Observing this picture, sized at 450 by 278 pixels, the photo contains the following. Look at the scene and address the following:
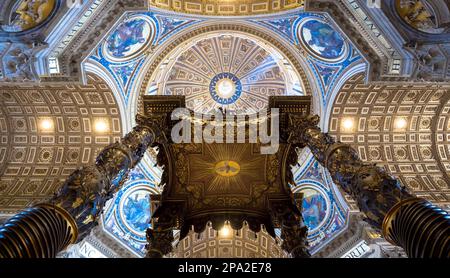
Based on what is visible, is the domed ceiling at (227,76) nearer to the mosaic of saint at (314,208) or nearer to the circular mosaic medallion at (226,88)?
the circular mosaic medallion at (226,88)

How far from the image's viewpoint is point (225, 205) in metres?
9.68

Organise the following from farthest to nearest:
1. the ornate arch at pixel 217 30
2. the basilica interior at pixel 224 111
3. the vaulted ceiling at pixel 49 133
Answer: the ornate arch at pixel 217 30
the vaulted ceiling at pixel 49 133
the basilica interior at pixel 224 111

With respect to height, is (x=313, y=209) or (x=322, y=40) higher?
(x=322, y=40)

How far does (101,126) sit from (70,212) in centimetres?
1071

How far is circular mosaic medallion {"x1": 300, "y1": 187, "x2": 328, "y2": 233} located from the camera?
1438 centimetres

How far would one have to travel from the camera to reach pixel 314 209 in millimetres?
14750

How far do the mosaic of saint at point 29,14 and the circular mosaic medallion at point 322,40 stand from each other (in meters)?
9.21

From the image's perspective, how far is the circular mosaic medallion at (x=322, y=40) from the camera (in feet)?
40.7

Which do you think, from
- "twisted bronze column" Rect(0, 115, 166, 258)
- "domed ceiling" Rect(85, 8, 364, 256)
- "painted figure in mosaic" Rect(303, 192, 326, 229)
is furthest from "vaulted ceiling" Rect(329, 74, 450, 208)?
"twisted bronze column" Rect(0, 115, 166, 258)

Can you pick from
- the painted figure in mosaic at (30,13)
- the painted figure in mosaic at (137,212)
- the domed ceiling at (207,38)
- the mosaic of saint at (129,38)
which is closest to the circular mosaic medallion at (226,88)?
the domed ceiling at (207,38)

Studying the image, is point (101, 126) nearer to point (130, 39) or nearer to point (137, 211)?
point (130, 39)

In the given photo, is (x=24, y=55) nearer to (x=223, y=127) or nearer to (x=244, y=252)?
(x=223, y=127)

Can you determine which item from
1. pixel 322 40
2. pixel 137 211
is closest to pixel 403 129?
pixel 322 40

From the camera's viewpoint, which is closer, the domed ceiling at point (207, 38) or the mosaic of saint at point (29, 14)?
the mosaic of saint at point (29, 14)
